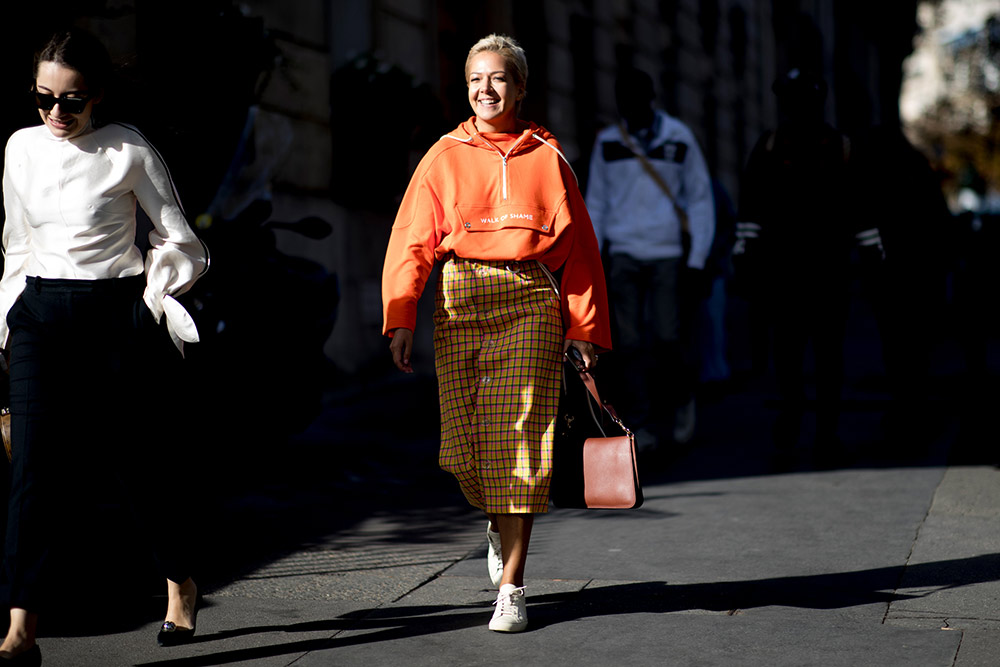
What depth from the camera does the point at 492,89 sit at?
4359 mm

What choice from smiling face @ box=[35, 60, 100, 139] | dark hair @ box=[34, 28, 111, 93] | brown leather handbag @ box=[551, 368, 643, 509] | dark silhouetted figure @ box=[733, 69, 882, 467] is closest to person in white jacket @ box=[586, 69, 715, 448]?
dark silhouetted figure @ box=[733, 69, 882, 467]

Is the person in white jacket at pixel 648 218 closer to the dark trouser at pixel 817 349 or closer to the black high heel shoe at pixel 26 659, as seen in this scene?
the dark trouser at pixel 817 349

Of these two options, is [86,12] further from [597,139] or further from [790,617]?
[790,617]

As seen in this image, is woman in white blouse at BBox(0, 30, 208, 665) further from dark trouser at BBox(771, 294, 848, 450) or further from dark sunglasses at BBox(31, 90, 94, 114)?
dark trouser at BBox(771, 294, 848, 450)

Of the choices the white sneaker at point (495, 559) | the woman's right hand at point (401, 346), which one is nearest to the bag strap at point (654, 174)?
the white sneaker at point (495, 559)

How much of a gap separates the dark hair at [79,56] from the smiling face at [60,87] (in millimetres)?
14

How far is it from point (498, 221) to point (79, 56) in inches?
51.8

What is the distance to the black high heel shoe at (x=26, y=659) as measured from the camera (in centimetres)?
362

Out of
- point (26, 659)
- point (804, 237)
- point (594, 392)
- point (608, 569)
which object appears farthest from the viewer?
point (804, 237)

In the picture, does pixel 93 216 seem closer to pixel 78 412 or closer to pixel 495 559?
pixel 78 412

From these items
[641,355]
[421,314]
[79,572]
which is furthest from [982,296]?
[79,572]

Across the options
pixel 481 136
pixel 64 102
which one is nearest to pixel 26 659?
pixel 64 102

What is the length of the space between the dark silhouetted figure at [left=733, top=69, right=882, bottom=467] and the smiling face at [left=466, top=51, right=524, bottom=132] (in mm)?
2894

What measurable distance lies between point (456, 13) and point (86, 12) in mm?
8392
